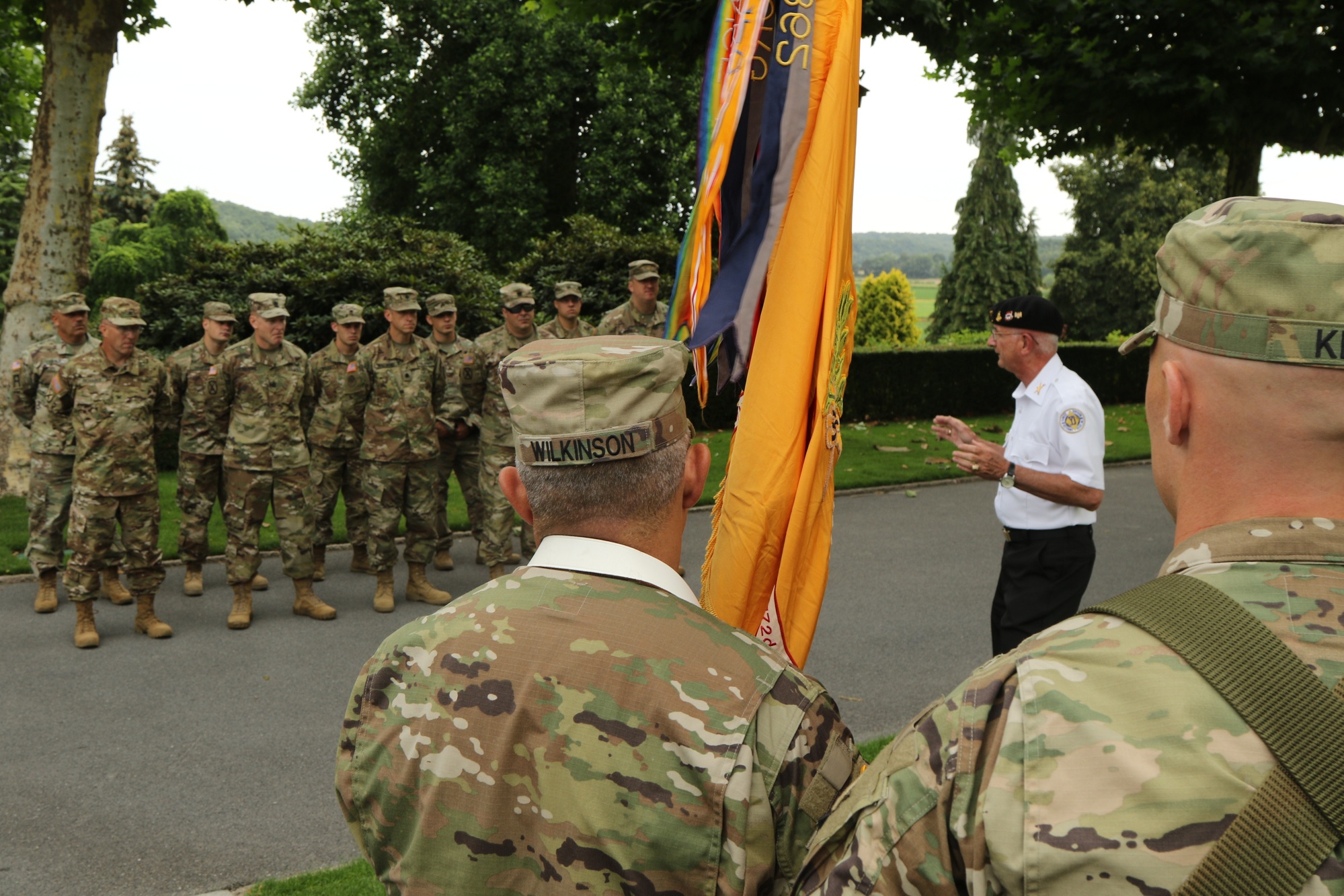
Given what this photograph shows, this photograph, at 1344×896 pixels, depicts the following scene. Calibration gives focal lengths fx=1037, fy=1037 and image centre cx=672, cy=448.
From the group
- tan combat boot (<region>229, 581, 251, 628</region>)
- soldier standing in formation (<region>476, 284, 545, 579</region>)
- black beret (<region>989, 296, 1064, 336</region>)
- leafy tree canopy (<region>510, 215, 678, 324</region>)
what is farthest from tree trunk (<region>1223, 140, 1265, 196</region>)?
tan combat boot (<region>229, 581, 251, 628</region>)

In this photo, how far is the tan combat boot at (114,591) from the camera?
8.46 m

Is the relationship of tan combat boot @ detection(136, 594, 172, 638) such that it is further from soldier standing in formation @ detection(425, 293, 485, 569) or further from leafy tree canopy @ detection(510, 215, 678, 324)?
leafy tree canopy @ detection(510, 215, 678, 324)

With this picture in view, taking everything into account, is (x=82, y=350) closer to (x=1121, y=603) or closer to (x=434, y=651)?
(x=434, y=651)

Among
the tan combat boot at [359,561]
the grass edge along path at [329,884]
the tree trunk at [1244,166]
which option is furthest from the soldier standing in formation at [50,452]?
the tree trunk at [1244,166]

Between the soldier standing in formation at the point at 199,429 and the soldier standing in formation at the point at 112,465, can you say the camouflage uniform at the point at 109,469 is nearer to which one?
the soldier standing in formation at the point at 112,465

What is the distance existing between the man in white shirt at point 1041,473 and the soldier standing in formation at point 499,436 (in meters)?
4.73

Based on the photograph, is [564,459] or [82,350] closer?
[564,459]

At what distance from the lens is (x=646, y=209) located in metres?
25.5

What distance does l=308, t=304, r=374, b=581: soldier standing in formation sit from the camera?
30.0 ft

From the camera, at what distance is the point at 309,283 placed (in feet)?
48.3

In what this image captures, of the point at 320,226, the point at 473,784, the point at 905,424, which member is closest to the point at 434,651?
the point at 473,784

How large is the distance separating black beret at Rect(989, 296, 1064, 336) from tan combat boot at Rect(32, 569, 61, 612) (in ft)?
24.3

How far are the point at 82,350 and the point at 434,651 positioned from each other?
806 cm

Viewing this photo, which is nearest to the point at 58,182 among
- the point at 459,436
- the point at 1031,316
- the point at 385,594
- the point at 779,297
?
the point at 459,436
